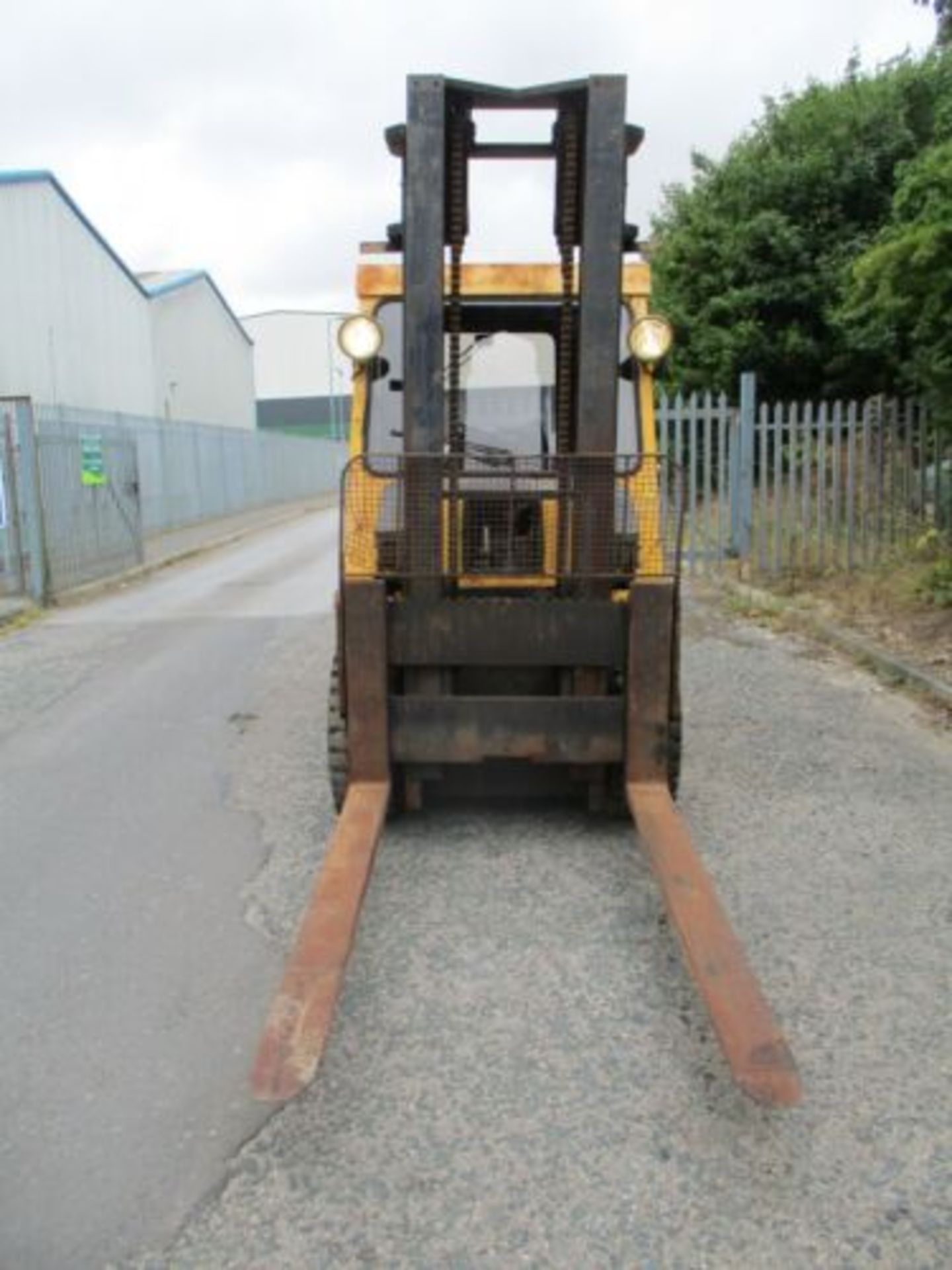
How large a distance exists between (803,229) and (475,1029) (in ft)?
50.5

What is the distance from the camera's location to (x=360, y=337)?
4820mm

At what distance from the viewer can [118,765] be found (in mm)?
6496

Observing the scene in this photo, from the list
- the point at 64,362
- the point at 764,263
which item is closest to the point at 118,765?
the point at 764,263

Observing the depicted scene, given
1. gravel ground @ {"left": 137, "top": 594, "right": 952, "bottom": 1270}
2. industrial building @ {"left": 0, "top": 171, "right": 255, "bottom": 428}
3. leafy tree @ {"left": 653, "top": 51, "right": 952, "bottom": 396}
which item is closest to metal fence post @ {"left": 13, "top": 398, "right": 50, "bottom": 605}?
industrial building @ {"left": 0, "top": 171, "right": 255, "bottom": 428}

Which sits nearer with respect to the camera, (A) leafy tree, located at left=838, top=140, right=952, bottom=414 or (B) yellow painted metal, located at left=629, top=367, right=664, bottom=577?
(B) yellow painted metal, located at left=629, top=367, right=664, bottom=577

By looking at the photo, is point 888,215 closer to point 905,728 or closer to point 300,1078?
point 905,728

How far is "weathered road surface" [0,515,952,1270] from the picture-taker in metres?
2.64

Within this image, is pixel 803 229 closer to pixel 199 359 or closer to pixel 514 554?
pixel 514 554

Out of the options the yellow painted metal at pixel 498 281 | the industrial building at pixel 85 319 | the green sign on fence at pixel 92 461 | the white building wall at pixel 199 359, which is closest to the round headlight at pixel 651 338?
the yellow painted metal at pixel 498 281

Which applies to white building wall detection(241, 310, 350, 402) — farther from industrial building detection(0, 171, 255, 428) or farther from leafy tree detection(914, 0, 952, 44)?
leafy tree detection(914, 0, 952, 44)

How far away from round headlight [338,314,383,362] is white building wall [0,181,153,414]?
17.9m

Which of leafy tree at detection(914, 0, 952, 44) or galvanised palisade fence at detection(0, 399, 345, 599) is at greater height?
leafy tree at detection(914, 0, 952, 44)

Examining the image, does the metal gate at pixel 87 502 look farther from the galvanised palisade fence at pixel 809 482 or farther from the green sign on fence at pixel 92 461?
the galvanised palisade fence at pixel 809 482

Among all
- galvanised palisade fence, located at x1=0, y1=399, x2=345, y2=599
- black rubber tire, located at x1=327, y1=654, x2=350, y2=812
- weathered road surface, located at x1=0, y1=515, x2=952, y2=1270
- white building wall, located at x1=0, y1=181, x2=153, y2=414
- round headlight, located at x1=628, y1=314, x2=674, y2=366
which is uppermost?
white building wall, located at x1=0, y1=181, x2=153, y2=414
